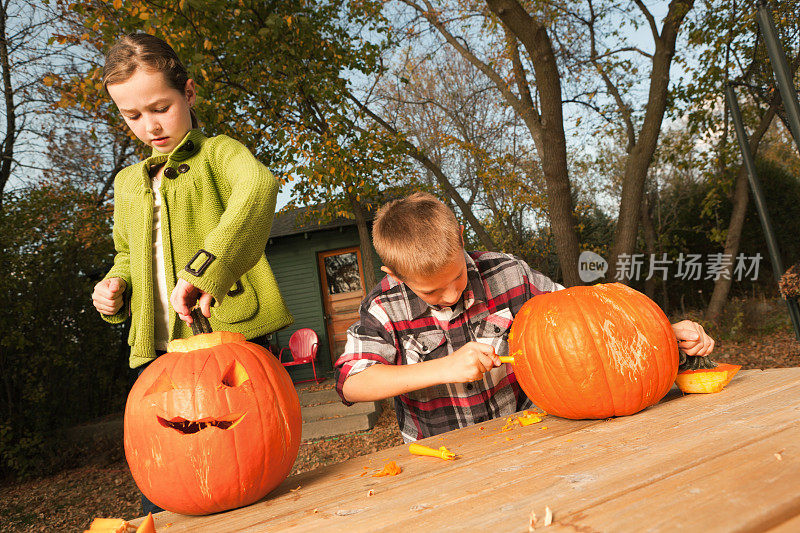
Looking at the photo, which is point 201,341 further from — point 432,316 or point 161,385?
point 432,316

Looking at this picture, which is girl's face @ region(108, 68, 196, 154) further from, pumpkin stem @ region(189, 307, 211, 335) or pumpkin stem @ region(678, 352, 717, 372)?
pumpkin stem @ region(678, 352, 717, 372)

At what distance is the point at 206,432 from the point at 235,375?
0.15 meters

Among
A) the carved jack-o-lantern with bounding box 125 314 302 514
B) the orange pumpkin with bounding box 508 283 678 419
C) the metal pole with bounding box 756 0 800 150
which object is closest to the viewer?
the carved jack-o-lantern with bounding box 125 314 302 514

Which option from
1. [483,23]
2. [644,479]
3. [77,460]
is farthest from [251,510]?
[483,23]

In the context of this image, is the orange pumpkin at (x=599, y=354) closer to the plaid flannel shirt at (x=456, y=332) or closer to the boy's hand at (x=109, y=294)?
the plaid flannel shirt at (x=456, y=332)

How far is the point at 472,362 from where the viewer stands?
1547 mm

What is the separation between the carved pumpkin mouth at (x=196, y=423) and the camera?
4.11ft

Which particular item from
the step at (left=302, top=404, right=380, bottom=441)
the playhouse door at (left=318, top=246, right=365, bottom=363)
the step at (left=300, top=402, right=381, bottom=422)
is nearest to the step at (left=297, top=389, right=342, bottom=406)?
the step at (left=300, top=402, right=381, bottom=422)

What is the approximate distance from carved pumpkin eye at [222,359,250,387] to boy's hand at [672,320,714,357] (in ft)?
4.34

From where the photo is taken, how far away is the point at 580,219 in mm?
15102

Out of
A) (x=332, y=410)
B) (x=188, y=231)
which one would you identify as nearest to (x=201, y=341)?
(x=188, y=231)

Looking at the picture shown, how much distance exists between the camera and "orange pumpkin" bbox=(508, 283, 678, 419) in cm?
153

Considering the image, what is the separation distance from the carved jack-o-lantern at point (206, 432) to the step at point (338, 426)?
6727mm

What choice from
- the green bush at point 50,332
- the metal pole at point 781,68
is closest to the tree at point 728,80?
the metal pole at point 781,68
